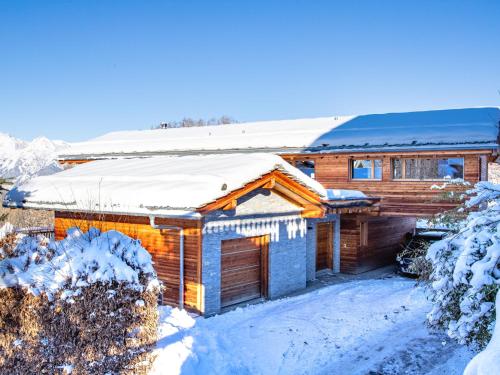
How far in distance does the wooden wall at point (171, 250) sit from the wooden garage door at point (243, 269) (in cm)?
106

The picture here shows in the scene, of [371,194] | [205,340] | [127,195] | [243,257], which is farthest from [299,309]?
[371,194]

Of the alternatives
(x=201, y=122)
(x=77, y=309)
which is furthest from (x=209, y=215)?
(x=201, y=122)

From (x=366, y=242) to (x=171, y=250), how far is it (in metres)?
9.67

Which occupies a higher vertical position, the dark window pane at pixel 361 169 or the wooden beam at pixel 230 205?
the dark window pane at pixel 361 169

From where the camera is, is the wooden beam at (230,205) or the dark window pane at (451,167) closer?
the wooden beam at (230,205)

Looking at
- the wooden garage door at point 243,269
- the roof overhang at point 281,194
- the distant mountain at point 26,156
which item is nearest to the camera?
the roof overhang at point 281,194

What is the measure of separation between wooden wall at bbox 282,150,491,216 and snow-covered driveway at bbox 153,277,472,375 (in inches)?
224

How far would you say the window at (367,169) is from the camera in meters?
19.3

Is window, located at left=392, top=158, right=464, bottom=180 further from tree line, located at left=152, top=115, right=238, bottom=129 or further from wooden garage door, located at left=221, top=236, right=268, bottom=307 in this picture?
tree line, located at left=152, top=115, right=238, bottom=129

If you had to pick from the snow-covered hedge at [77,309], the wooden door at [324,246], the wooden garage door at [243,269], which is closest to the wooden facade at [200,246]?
the wooden garage door at [243,269]

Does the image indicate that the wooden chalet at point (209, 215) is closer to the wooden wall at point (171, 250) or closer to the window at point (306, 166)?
the wooden wall at point (171, 250)

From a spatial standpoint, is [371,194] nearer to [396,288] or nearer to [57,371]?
[396,288]

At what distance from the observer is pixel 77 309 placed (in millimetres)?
6633

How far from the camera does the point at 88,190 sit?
546 inches
